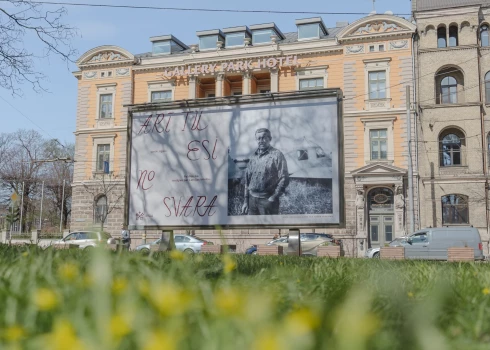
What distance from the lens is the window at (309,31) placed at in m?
40.0

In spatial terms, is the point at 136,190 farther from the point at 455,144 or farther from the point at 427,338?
the point at 455,144

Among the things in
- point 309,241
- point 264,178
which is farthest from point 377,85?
point 264,178

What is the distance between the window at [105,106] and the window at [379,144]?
2119 centimetres

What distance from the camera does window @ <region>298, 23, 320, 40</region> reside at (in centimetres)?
4000

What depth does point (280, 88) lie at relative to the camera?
39.3 m

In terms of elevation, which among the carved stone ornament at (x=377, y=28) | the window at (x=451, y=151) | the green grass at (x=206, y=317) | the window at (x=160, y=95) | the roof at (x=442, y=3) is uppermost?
the roof at (x=442, y=3)

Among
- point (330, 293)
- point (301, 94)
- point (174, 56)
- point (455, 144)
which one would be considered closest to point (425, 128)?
point (455, 144)

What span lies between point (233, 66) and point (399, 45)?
1225 centimetres

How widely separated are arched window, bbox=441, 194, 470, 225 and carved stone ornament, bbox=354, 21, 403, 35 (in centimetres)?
1234

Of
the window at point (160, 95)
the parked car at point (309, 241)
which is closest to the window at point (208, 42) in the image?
the window at point (160, 95)

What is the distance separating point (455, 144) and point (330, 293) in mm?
35581

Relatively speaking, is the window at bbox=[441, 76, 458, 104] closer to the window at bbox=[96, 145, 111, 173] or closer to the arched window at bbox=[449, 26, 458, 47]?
the arched window at bbox=[449, 26, 458, 47]

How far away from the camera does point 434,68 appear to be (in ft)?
119

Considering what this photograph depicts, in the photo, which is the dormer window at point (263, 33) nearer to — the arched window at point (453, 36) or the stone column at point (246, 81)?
the stone column at point (246, 81)
